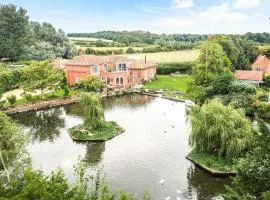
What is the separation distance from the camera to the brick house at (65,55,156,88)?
61.6 meters

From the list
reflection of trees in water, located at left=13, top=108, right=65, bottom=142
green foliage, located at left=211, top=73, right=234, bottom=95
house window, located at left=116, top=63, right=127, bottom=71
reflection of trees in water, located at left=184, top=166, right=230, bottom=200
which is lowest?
reflection of trees in water, located at left=184, top=166, right=230, bottom=200

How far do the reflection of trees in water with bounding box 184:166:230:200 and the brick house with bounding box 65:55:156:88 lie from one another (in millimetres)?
35581

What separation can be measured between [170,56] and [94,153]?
240 ft

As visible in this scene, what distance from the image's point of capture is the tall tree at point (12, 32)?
255 ft

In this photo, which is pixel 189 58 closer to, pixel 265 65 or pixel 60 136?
pixel 265 65

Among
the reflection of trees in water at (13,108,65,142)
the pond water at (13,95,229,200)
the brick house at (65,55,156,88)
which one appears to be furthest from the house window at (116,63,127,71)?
the reflection of trees in water at (13,108,65,142)

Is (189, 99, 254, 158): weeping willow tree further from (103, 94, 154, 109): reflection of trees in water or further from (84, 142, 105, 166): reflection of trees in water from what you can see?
(103, 94, 154, 109): reflection of trees in water

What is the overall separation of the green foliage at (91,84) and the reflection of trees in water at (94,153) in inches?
921

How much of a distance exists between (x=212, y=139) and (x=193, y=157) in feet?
7.70

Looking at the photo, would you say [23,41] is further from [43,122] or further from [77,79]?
[43,122]

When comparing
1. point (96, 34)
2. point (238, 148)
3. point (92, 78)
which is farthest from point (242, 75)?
point (96, 34)

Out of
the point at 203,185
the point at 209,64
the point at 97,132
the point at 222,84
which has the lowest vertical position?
the point at 203,185

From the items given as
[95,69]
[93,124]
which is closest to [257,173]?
[93,124]

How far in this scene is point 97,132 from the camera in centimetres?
3697
